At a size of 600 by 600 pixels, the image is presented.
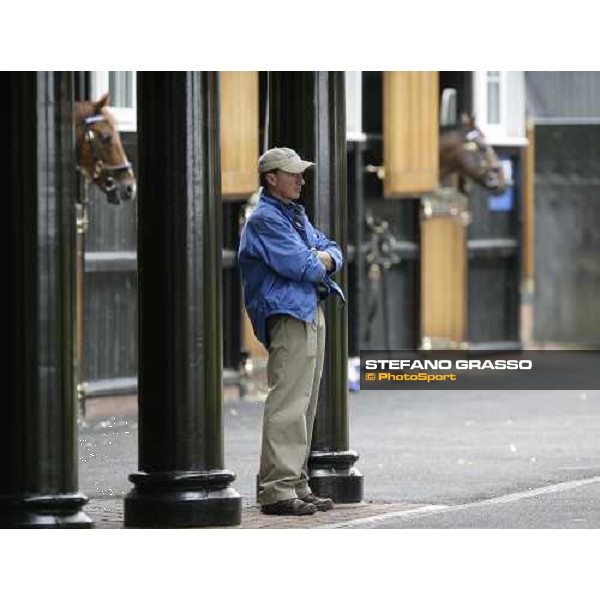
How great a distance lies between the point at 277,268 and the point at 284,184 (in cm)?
35

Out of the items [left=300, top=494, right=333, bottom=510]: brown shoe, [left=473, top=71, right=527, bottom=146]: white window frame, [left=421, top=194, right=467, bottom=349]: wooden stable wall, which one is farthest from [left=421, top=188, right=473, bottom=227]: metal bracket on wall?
[left=300, top=494, right=333, bottom=510]: brown shoe

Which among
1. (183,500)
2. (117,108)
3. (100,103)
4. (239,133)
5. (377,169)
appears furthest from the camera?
(377,169)

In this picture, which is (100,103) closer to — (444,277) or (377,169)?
(377,169)

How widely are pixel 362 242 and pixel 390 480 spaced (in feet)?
30.1

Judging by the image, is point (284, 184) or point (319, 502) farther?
A: point (319, 502)

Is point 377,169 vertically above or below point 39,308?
above

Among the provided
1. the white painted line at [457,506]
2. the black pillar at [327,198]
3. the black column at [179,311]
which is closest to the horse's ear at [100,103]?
the white painted line at [457,506]

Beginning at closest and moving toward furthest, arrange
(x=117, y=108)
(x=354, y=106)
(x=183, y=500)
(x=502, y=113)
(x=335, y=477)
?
(x=183, y=500), (x=335, y=477), (x=117, y=108), (x=354, y=106), (x=502, y=113)

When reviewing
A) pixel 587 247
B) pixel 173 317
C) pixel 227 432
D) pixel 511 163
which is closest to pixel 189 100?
pixel 173 317

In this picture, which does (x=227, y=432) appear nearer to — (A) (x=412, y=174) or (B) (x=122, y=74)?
(B) (x=122, y=74)

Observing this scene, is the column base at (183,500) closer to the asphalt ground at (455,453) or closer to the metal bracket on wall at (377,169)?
the asphalt ground at (455,453)

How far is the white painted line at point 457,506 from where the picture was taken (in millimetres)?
9945

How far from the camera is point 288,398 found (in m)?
9.84

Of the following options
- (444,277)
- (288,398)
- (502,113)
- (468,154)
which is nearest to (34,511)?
(288,398)
